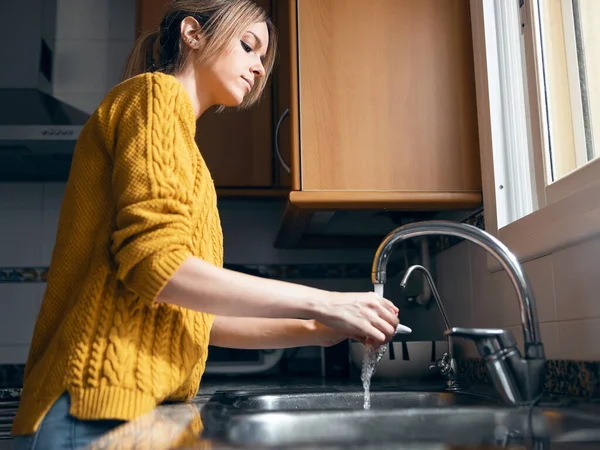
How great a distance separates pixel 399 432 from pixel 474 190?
87 centimetres

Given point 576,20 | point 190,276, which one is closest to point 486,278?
point 576,20

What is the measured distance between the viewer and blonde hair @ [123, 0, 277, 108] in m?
1.24

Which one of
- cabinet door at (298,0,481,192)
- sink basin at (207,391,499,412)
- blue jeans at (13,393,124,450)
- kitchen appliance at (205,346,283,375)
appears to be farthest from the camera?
kitchen appliance at (205,346,283,375)

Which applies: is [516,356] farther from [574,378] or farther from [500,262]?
[574,378]

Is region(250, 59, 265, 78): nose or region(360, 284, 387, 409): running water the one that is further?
region(250, 59, 265, 78): nose

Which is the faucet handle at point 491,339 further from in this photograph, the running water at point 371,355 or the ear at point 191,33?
the ear at point 191,33

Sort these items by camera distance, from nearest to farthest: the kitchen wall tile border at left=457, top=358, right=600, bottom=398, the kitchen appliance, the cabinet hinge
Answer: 1. the kitchen wall tile border at left=457, top=358, right=600, bottom=398
2. the cabinet hinge
3. the kitchen appliance

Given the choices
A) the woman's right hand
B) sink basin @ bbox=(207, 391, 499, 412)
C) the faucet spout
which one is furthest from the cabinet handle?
the woman's right hand

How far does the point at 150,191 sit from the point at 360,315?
0.33 metres

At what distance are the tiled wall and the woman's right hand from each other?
0.36 meters

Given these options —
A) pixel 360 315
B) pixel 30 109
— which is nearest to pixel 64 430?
pixel 360 315

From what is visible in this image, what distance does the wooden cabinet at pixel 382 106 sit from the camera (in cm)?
163

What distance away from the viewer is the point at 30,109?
2.13 metres

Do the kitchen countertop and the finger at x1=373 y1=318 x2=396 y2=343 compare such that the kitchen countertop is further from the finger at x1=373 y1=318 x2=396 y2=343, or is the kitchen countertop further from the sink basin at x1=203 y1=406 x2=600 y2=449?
the finger at x1=373 y1=318 x2=396 y2=343
